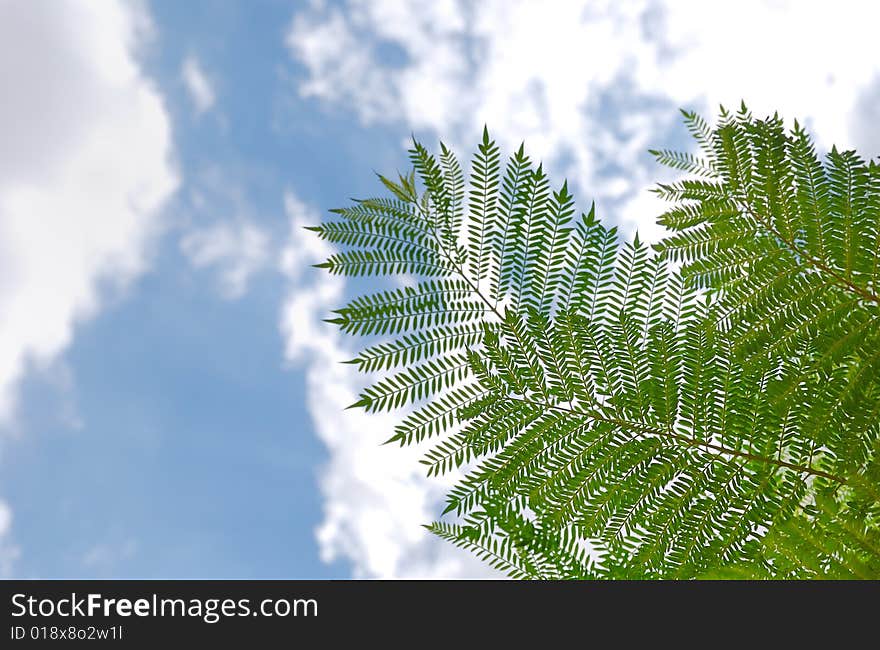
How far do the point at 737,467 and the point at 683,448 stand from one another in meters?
0.17

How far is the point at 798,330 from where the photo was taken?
228cm

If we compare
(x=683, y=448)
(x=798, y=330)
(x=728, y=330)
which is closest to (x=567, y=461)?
(x=683, y=448)

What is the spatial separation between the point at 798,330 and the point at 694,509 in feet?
2.44

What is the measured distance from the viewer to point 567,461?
7.02 feet

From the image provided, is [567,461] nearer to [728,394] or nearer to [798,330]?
[728,394]
